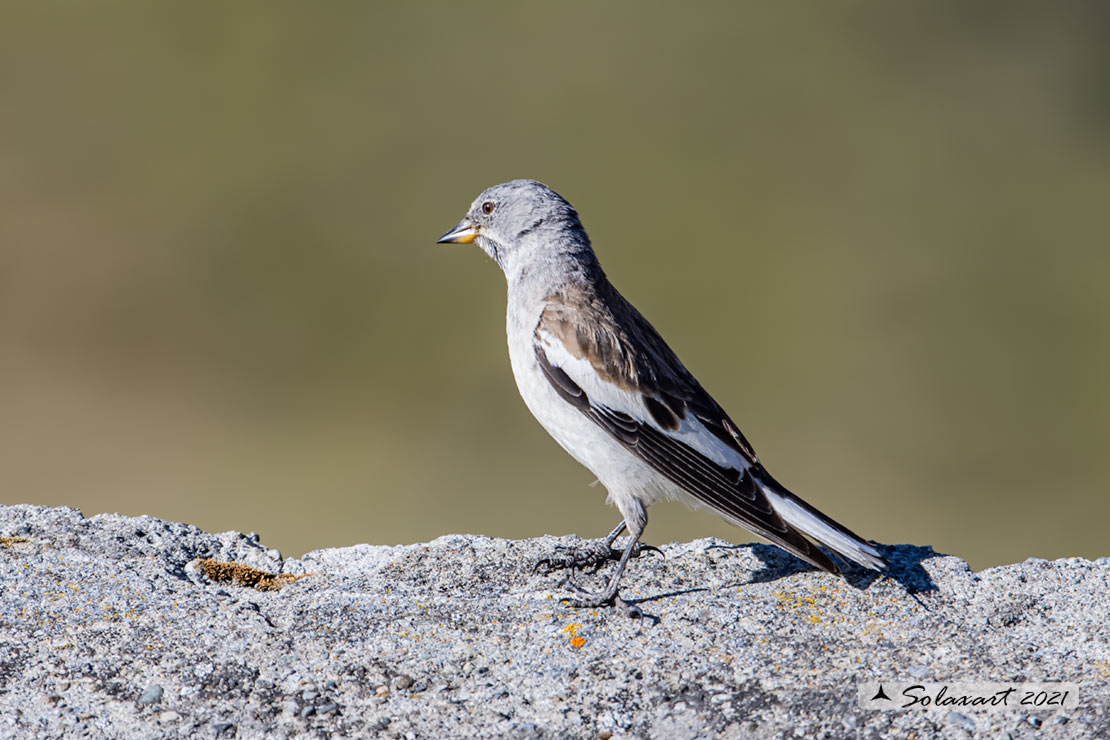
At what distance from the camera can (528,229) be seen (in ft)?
20.6

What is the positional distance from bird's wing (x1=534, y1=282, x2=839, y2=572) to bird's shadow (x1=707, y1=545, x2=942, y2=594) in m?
0.44

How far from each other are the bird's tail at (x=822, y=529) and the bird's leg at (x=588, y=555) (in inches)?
30.0

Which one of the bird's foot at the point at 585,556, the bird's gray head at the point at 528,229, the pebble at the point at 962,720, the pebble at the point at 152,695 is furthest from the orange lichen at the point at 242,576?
the pebble at the point at 962,720

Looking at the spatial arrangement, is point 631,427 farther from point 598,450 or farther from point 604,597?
point 604,597

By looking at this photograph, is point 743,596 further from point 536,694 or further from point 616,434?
point 536,694

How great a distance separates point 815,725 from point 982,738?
586mm

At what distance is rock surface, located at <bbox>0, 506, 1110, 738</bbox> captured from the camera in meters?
3.93

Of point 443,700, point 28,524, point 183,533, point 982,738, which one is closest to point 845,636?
point 982,738

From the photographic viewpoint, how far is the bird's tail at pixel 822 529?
4.86 meters

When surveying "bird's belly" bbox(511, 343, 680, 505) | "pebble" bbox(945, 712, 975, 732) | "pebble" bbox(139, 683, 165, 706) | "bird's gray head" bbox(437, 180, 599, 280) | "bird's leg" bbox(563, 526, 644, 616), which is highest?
"bird's gray head" bbox(437, 180, 599, 280)

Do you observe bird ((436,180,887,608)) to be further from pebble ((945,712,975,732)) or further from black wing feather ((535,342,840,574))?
pebble ((945,712,975,732))

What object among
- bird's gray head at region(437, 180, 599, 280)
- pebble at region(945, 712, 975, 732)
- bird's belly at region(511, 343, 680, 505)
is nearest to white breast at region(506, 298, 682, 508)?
bird's belly at region(511, 343, 680, 505)

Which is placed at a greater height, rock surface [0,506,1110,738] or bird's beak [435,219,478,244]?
bird's beak [435,219,478,244]

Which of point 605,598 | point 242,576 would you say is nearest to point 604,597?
point 605,598
